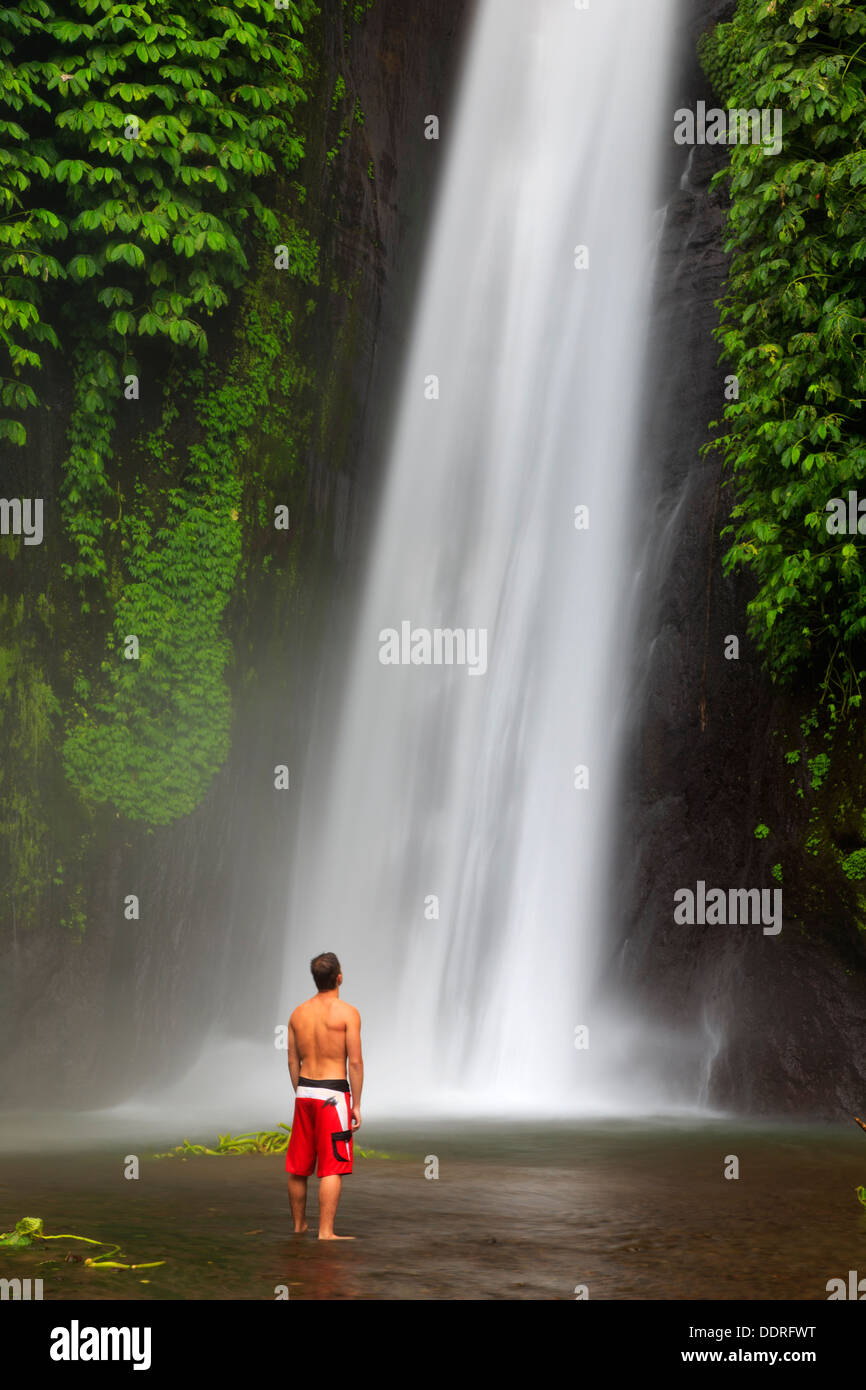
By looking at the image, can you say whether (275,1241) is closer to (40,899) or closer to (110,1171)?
(110,1171)

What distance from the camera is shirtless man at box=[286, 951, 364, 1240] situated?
690cm

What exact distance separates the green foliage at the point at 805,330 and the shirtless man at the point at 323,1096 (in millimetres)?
7408

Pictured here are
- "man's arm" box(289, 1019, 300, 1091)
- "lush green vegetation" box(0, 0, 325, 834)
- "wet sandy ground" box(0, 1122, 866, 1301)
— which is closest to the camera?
"wet sandy ground" box(0, 1122, 866, 1301)

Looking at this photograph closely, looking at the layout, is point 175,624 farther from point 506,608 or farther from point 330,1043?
point 330,1043

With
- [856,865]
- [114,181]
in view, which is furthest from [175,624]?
[856,865]

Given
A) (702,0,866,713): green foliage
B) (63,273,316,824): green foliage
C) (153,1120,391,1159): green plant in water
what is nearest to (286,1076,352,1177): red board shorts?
(153,1120,391,1159): green plant in water

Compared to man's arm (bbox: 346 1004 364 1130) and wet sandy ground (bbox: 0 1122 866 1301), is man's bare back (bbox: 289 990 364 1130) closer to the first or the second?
man's arm (bbox: 346 1004 364 1130)

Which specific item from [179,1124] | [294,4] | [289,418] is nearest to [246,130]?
[294,4]

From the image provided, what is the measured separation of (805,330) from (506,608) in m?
5.91

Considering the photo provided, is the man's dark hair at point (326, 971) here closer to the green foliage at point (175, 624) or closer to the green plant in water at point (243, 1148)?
the green plant in water at point (243, 1148)

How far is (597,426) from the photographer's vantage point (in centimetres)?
1814

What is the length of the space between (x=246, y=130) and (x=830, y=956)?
1053 centimetres

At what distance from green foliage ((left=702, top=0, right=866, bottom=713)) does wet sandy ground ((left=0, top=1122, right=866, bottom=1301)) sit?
17.3 feet

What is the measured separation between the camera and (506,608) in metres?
17.8
